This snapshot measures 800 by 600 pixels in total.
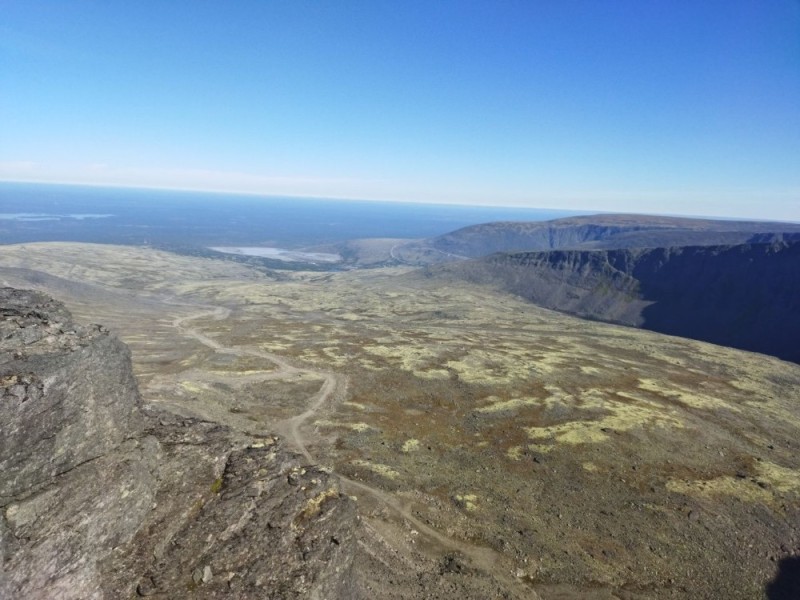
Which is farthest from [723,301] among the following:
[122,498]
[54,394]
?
[54,394]

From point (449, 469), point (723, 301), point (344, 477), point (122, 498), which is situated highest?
point (122, 498)

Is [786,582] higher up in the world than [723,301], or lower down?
higher up

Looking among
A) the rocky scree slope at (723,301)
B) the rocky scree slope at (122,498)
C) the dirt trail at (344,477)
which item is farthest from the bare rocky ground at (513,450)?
the rocky scree slope at (723,301)

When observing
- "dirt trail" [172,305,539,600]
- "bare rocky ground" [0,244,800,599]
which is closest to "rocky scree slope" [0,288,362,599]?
"bare rocky ground" [0,244,800,599]

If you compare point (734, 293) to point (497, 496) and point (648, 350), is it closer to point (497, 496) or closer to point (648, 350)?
point (648, 350)

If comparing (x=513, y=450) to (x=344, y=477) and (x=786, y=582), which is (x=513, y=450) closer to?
(x=344, y=477)

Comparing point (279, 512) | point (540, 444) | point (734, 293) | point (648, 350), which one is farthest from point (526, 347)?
point (734, 293)
